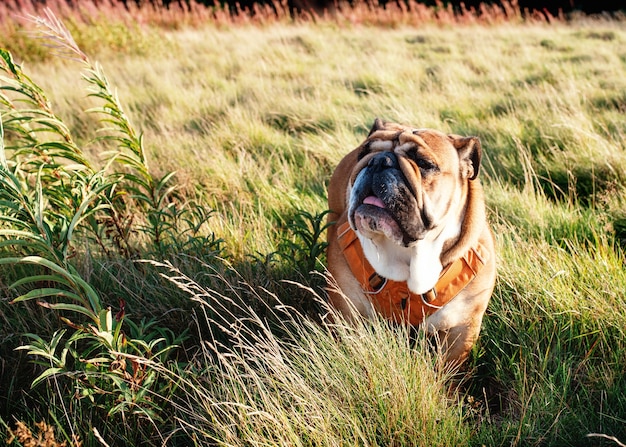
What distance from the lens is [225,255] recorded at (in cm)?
312

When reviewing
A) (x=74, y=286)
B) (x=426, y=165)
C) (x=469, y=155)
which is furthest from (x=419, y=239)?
(x=74, y=286)

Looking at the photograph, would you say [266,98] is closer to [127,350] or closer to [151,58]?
[151,58]

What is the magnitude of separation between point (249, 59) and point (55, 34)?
6556 millimetres

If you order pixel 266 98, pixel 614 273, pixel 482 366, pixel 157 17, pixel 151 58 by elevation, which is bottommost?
pixel 482 366

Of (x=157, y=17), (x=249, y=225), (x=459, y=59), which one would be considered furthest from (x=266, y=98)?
(x=157, y=17)

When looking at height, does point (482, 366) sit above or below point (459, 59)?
below

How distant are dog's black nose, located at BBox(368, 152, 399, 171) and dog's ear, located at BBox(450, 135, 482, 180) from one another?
372mm

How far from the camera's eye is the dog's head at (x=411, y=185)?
2.19 m

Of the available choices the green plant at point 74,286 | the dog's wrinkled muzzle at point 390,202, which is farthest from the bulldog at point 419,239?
the green plant at point 74,286

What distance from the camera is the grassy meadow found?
1.96 m

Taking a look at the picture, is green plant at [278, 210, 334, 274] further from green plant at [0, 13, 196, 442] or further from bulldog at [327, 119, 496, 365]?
green plant at [0, 13, 196, 442]

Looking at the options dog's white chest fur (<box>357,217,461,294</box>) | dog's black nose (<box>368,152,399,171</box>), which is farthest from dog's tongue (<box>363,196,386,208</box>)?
dog's white chest fur (<box>357,217,461,294</box>)

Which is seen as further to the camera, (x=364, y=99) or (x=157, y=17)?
(x=157, y=17)

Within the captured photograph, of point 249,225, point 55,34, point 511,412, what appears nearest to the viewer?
point 511,412
